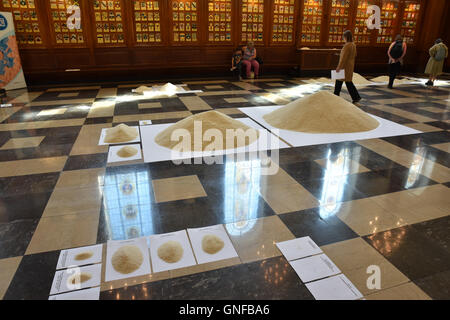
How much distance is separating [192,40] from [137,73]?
2093 mm

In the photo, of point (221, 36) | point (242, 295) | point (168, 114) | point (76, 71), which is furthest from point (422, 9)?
point (242, 295)

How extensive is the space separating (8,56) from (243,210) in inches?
348

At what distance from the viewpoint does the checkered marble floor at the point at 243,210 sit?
6.70 ft

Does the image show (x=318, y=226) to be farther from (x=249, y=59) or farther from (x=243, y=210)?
(x=249, y=59)

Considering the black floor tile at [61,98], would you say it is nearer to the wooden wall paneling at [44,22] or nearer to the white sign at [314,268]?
the wooden wall paneling at [44,22]

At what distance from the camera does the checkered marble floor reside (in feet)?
6.70

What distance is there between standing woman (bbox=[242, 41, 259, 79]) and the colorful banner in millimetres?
6557

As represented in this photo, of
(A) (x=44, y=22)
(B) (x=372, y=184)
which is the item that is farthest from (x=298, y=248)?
(A) (x=44, y=22)

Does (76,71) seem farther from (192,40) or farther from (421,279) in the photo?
(421,279)

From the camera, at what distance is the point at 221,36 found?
1070cm

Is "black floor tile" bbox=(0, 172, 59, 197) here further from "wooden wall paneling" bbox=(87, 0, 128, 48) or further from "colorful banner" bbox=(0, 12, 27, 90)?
"wooden wall paneling" bbox=(87, 0, 128, 48)

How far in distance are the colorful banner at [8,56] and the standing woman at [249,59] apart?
6.56 m

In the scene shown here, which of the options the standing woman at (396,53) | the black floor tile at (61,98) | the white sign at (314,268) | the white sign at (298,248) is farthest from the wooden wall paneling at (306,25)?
the white sign at (314,268)
